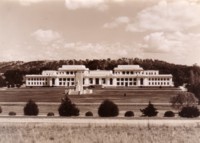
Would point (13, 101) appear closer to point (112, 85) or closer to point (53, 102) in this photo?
point (53, 102)

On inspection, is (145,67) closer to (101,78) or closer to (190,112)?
(101,78)

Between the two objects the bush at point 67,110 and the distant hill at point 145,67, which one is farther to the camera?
the distant hill at point 145,67

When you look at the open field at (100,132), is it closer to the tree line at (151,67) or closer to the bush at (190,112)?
the bush at (190,112)

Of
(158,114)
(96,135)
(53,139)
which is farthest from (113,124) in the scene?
(158,114)

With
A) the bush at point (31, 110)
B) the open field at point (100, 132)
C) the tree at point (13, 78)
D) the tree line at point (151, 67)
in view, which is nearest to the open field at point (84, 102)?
the bush at point (31, 110)

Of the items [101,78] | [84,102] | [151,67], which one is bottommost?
[84,102]

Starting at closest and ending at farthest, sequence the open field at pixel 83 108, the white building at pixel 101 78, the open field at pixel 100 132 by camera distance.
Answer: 1. the open field at pixel 100 132
2. the open field at pixel 83 108
3. the white building at pixel 101 78

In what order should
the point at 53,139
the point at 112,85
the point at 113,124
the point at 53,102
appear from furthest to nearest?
1. the point at 112,85
2. the point at 53,102
3. the point at 113,124
4. the point at 53,139

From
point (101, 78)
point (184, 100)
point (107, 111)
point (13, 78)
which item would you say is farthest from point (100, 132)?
point (101, 78)
